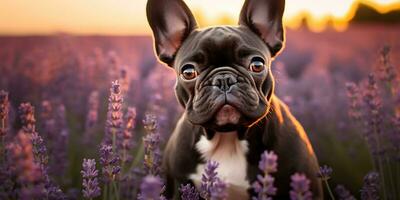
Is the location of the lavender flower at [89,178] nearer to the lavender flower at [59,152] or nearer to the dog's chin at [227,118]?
the dog's chin at [227,118]

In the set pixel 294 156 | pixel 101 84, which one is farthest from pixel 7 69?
pixel 294 156

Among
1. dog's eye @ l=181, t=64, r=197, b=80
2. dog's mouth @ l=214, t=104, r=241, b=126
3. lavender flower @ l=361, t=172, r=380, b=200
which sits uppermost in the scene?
dog's eye @ l=181, t=64, r=197, b=80

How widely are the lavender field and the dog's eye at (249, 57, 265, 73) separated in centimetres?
43

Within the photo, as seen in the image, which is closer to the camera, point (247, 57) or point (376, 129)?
point (247, 57)

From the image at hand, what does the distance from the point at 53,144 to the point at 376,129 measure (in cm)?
207

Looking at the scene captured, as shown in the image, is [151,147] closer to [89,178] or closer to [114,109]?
[114,109]

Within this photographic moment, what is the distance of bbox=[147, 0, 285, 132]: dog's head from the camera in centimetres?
261

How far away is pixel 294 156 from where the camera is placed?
2865mm

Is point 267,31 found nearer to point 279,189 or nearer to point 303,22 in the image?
point 279,189

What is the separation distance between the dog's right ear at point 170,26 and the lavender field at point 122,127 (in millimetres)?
391

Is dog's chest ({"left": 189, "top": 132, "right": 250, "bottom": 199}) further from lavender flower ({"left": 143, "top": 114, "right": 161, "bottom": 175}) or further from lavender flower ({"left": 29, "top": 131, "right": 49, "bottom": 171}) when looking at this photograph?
lavender flower ({"left": 29, "top": 131, "right": 49, "bottom": 171})

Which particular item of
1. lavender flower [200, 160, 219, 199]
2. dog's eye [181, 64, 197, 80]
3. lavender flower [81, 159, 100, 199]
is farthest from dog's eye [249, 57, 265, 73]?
lavender flower [81, 159, 100, 199]

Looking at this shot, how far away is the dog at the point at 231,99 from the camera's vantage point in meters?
2.63

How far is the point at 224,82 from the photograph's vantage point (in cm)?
261
